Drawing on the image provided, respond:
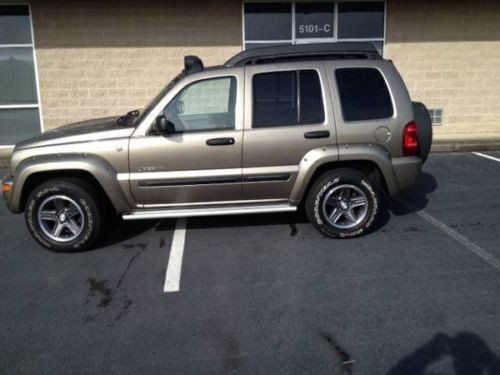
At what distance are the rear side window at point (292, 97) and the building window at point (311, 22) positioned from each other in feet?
17.6

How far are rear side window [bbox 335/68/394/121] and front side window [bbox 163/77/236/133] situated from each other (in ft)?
3.88

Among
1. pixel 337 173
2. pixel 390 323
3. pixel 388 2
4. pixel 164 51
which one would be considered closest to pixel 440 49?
pixel 388 2

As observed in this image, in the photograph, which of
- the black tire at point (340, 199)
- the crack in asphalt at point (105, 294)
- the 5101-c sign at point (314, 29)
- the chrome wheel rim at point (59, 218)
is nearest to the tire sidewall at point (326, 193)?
the black tire at point (340, 199)

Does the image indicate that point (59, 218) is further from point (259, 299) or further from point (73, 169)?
point (259, 299)

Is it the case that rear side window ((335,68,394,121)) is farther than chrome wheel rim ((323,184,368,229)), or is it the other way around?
chrome wheel rim ((323,184,368,229))

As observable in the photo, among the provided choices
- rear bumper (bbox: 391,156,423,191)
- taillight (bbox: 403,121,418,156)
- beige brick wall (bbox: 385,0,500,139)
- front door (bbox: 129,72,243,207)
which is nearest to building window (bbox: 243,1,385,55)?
beige brick wall (bbox: 385,0,500,139)

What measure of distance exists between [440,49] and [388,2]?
158 centimetres

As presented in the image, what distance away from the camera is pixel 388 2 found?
10.0m

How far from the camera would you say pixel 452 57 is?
34.2 ft

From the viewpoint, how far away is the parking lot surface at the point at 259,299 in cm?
313

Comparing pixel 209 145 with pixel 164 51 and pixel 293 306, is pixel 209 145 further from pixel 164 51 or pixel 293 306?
pixel 164 51

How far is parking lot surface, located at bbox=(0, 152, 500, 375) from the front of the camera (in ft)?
10.3

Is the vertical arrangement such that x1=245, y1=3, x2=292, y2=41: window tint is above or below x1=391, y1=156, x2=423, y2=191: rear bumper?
above

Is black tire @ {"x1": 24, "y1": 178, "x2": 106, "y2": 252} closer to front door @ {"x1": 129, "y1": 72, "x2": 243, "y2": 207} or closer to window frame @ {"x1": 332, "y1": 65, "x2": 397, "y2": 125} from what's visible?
front door @ {"x1": 129, "y1": 72, "x2": 243, "y2": 207}
